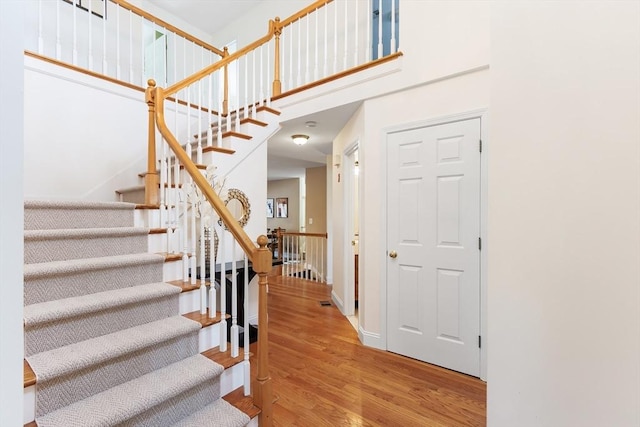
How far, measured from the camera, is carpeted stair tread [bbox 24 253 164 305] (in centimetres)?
148

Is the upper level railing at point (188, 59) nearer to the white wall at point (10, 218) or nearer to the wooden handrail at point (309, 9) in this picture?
the wooden handrail at point (309, 9)

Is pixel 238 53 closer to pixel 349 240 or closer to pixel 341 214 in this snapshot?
pixel 341 214

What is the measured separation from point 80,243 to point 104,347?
784 mm

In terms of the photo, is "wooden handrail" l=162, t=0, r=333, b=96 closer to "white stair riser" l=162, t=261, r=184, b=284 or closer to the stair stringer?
the stair stringer

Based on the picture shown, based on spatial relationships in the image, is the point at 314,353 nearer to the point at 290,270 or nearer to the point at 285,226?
the point at 290,270

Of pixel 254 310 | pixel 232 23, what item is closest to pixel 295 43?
pixel 232 23

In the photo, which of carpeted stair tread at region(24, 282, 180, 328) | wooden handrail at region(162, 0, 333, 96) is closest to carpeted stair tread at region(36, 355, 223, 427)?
carpeted stair tread at region(24, 282, 180, 328)

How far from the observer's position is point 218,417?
56.3 inches

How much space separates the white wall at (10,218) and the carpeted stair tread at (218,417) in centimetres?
117

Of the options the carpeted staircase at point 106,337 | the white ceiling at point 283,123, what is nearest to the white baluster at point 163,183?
the carpeted staircase at point 106,337

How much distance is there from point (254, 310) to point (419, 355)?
182 centimetres

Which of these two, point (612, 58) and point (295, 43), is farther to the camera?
point (295, 43)

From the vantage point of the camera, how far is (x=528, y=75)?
114 cm

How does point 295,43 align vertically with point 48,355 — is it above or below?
above
